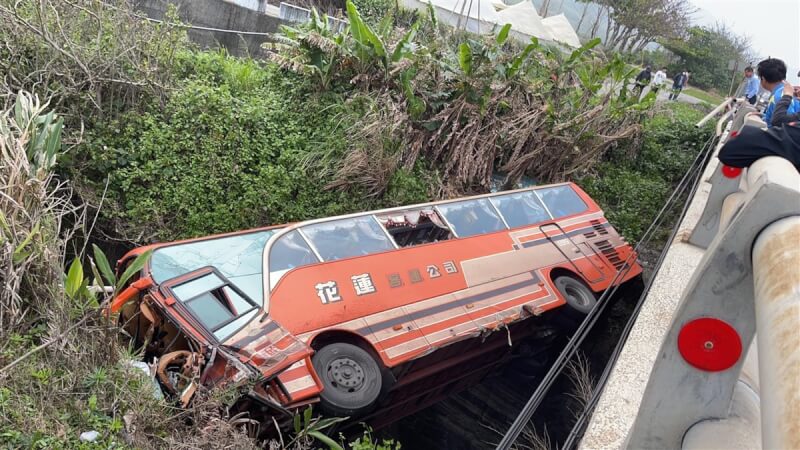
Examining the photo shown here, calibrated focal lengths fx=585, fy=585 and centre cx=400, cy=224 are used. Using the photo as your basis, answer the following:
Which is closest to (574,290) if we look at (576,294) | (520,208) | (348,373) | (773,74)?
(576,294)

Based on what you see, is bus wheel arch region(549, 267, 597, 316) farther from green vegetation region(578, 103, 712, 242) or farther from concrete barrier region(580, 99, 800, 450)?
concrete barrier region(580, 99, 800, 450)

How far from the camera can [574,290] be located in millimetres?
8297

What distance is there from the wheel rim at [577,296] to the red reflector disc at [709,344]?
6.73 metres

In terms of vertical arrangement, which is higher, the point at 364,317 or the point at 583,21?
the point at 583,21

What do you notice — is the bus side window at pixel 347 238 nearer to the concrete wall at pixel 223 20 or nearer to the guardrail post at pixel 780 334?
the guardrail post at pixel 780 334

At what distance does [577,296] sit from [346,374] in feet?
13.0

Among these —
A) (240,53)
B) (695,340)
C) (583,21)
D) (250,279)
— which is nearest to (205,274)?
(250,279)

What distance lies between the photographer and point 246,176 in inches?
360

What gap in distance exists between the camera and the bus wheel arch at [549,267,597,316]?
7984 millimetres

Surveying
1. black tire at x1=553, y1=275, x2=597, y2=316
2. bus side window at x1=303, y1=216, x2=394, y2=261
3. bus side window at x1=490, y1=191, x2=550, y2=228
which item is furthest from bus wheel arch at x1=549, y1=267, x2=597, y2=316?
bus side window at x1=303, y1=216, x2=394, y2=261

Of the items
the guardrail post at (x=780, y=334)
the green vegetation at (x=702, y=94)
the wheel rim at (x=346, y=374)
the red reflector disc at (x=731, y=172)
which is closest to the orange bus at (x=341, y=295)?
the wheel rim at (x=346, y=374)

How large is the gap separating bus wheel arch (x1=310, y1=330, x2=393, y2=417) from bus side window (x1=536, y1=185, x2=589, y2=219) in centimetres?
431

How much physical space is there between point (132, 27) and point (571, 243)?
7.60 m

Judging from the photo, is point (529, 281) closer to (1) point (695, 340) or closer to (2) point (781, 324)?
(1) point (695, 340)
